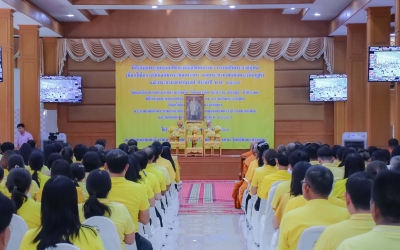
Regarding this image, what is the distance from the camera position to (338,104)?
13.2 m

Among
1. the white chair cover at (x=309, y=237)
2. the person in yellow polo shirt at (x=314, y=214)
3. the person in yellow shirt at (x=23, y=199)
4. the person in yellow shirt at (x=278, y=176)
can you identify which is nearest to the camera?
the white chair cover at (x=309, y=237)

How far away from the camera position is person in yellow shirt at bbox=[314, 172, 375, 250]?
7.33ft

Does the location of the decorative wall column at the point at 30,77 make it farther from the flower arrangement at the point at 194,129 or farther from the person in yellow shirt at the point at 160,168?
the person in yellow shirt at the point at 160,168

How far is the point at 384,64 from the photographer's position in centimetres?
842

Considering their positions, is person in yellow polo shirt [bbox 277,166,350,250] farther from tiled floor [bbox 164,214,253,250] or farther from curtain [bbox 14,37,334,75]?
curtain [bbox 14,37,334,75]

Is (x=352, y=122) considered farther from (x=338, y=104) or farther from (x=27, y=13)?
(x=27, y=13)

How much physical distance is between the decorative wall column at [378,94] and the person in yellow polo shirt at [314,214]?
7.40 meters

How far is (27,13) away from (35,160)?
20.0ft

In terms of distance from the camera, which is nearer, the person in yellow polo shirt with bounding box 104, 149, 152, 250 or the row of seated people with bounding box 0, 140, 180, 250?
the row of seated people with bounding box 0, 140, 180, 250

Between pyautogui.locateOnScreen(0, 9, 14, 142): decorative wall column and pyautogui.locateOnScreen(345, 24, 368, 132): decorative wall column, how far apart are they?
677 centimetres

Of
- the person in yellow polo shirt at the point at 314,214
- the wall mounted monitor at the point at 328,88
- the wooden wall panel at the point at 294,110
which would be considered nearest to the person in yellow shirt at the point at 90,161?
the person in yellow polo shirt at the point at 314,214

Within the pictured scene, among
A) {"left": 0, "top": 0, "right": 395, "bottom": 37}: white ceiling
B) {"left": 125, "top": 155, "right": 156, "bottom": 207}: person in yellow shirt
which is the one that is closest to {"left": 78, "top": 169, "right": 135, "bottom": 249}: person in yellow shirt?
{"left": 125, "top": 155, "right": 156, "bottom": 207}: person in yellow shirt

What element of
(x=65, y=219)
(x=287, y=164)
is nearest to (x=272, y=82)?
(x=287, y=164)

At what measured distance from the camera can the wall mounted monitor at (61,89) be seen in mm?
12594
